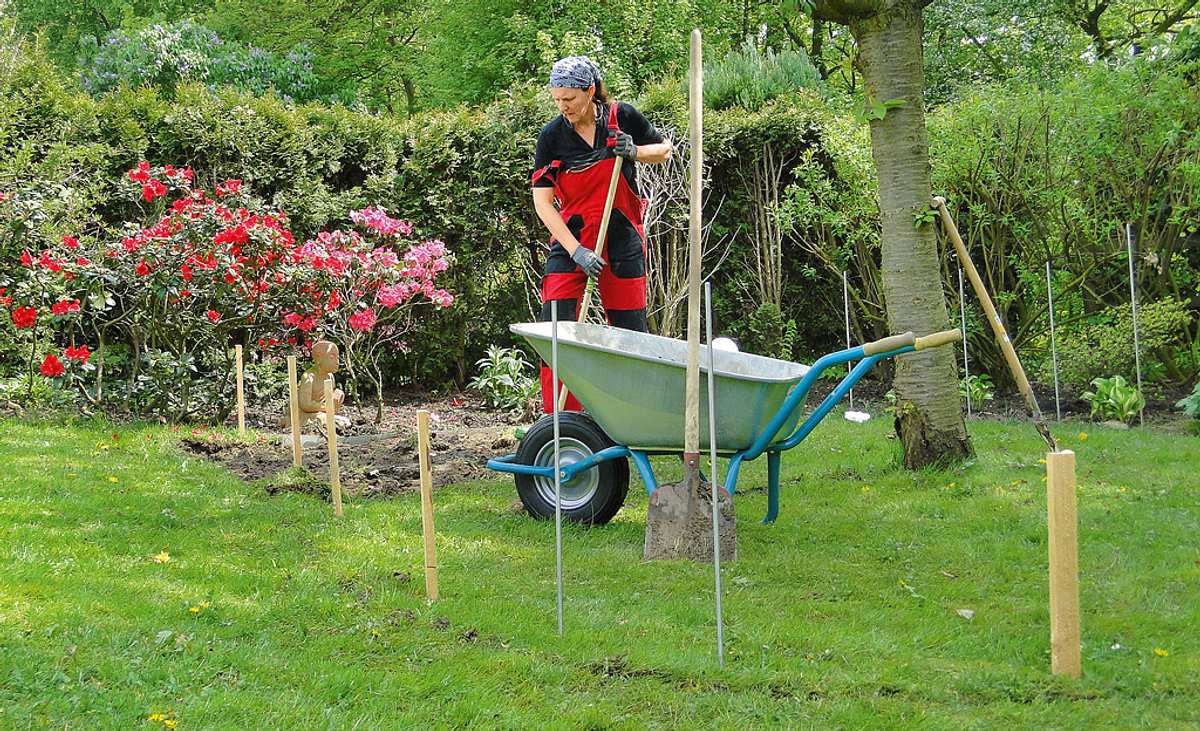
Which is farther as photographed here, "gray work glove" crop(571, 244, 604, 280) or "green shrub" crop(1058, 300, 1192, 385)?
"green shrub" crop(1058, 300, 1192, 385)

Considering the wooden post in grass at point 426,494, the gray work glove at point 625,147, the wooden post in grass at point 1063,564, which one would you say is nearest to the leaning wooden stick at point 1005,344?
the wooden post in grass at point 1063,564

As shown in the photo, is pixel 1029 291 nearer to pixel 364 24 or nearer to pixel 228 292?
pixel 228 292

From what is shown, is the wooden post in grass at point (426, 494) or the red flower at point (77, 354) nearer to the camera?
the wooden post in grass at point (426, 494)

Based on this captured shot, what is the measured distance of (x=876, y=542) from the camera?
11.9 feet

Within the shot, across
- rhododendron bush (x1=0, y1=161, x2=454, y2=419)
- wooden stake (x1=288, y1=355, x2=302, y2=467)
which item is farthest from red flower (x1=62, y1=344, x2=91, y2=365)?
wooden stake (x1=288, y1=355, x2=302, y2=467)

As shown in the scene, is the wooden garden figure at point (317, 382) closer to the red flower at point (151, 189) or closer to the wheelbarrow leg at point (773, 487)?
the red flower at point (151, 189)

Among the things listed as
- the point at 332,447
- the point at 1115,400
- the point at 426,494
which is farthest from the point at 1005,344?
the point at 1115,400

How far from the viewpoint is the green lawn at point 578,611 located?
2.28 meters

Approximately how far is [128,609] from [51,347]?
11.6ft

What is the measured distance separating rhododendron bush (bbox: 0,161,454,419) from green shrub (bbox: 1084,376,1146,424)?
3705 millimetres

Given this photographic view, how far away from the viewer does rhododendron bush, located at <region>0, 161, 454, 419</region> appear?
17.9 feet

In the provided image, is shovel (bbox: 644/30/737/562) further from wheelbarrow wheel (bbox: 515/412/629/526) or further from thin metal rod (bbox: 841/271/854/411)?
thin metal rod (bbox: 841/271/854/411)

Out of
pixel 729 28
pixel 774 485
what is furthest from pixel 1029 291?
pixel 729 28

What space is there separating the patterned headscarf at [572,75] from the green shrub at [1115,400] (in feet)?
11.1
